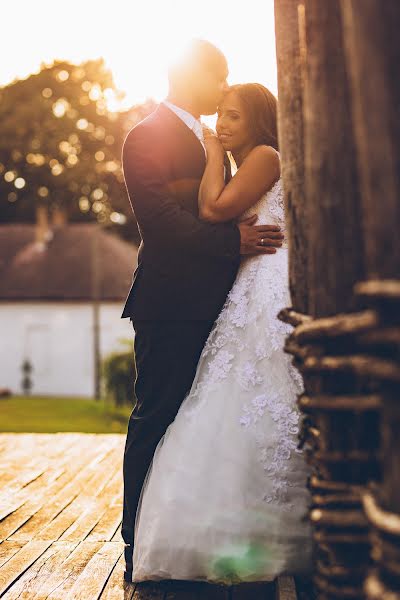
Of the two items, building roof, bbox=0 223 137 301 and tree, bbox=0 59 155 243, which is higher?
tree, bbox=0 59 155 243

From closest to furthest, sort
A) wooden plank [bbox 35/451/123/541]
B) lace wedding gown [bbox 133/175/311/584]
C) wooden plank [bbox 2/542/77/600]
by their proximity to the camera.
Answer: lace wedding gown [bbox 133/175/311/584], wooden plank [bbox 2/542/77/600], wooden plank [bbox 35/451/123/541]

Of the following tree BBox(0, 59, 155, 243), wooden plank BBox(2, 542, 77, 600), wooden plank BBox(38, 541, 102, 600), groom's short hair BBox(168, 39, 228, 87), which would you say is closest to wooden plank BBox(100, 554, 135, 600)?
wooden plank BBox(38, 541, 102, 600)

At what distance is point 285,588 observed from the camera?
3086mm

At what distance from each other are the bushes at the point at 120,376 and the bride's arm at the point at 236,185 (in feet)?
54.2

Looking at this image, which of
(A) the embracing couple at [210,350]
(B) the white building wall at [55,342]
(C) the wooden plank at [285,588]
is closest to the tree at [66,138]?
(B) the white building wall at [55,342]

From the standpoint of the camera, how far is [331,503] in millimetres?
2137

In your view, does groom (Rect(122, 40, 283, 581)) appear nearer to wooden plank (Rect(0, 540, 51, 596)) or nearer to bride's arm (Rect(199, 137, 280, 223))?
bride's arm (Rect(199, 137, 280, 223))

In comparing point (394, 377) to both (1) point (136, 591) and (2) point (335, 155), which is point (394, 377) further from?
(1) point (136, 591)

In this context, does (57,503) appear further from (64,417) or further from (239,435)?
(64,417)

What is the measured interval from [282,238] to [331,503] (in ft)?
5.37

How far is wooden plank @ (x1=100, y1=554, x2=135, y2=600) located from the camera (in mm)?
3344

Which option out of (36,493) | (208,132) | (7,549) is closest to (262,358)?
(208,132)

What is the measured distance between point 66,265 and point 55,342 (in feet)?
10.1

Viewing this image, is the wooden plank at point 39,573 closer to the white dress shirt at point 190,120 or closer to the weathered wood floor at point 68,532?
the weathered wood floor at point 68,532
